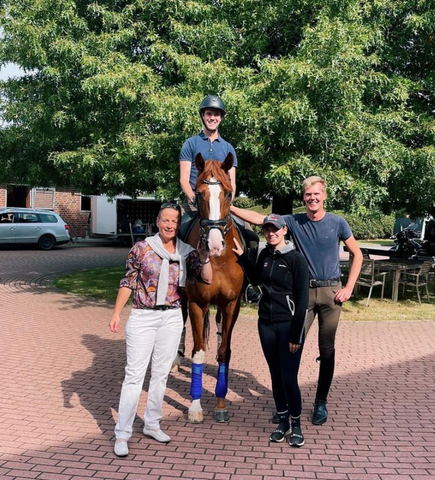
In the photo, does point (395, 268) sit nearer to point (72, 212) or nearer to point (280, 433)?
point (280, 433)

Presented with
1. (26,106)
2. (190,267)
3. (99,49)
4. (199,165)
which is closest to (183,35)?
(99,49)

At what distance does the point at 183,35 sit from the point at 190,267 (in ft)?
18.7

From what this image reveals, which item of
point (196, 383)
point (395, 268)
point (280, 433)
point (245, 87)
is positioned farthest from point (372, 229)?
point (280, 433)

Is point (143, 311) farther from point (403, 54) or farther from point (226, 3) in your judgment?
point (403, 54)

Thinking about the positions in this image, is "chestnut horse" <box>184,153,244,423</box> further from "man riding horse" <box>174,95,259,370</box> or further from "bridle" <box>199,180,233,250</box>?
"man riding horse" <box>174,95,259,370</box>

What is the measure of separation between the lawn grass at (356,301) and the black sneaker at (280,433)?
18.6 feet

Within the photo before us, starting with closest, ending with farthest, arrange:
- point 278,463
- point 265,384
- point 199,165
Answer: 1. point 278,463
2. point 199,165
3. point 265,384

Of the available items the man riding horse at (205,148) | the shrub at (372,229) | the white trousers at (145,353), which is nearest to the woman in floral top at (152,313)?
the white trousers at (145,353)

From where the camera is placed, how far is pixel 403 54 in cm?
971

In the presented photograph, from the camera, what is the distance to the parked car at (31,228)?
72.4 feet

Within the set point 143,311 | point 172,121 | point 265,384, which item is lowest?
point 265,384

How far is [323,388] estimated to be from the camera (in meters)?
4.87

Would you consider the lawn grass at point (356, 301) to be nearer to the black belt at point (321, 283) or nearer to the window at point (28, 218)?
the black belt at point (321, 283)

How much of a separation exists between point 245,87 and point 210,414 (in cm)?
528
